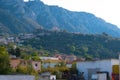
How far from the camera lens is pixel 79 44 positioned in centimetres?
14300

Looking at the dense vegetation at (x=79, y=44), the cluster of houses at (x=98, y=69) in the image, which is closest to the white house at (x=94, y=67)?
the cluster of houses at (x=98, y=69)

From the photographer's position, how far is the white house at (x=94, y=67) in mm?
51616

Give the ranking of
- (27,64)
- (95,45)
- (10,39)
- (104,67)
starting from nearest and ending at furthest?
(104,67), (27,64), (95,45), (10,39)

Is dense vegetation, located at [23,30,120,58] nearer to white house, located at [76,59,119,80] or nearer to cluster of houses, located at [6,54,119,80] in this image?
cluster of houses, located at [6,54,119,80]

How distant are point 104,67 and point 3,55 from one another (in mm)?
13747

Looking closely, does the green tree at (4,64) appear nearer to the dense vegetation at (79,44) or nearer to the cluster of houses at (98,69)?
the cluster of houses at (98,69)

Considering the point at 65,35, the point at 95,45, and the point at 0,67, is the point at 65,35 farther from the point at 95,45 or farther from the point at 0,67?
the point at 0,67

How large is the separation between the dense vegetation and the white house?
72031mm

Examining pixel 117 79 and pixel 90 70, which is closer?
pixel 117 79

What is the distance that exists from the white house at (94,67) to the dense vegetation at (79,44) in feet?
236

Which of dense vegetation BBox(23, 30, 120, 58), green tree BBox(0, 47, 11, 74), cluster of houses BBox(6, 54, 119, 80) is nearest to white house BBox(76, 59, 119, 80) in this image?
cluster of houses BBox(6, 54, 119, 80)

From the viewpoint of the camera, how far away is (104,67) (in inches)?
2084

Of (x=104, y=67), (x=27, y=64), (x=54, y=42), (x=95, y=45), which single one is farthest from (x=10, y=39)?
(x=104, y=67)

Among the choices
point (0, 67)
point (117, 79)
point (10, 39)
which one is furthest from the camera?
point (10, 39)
